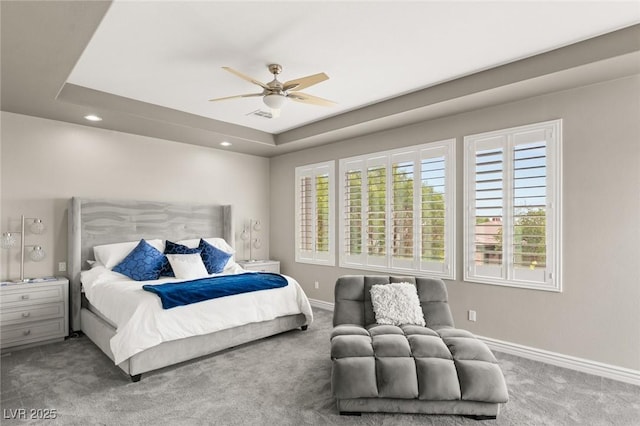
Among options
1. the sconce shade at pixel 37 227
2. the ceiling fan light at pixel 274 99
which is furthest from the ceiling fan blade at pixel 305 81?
the sconce shade at pixel 37 227

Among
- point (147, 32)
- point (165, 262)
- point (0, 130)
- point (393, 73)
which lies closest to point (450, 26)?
point (393, 73)

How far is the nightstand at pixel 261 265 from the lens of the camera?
5.59 meters

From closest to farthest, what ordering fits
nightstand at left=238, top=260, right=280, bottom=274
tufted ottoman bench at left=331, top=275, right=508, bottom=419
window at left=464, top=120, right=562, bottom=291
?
tufted ottoman bench at left=331, top=275, right=508, bottom=419, window at left=464, top=120, right=562, bottom=291, nightstand at left=238, top=260, right=280, bottom=274

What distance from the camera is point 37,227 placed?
393cm

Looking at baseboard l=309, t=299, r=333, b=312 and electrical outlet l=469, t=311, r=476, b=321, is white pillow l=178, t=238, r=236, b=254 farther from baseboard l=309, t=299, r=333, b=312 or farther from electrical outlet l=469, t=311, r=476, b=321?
electrical outlet l=469, t=311, r=476, b=321

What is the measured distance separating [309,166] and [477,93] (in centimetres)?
293

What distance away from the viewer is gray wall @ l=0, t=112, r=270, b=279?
153 inches

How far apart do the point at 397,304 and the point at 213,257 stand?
8.83 feet

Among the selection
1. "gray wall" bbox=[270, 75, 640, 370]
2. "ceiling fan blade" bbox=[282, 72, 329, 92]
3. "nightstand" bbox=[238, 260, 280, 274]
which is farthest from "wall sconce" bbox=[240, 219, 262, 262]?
"gray wall" bbox=[270, 75, 640, 370]

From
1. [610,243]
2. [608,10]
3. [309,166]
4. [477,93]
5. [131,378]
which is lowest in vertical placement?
[131,378]

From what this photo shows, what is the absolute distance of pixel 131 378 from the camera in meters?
2.90

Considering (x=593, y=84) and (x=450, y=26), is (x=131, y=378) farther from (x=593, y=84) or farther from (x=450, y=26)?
(x=593, y=84)

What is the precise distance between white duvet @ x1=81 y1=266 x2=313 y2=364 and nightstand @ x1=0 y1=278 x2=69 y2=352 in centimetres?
29

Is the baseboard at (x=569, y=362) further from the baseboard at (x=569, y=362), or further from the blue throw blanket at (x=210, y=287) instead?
the blue throw blanket at (x=210, y=287)
